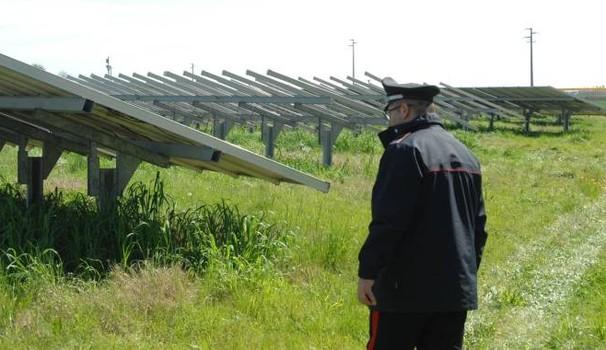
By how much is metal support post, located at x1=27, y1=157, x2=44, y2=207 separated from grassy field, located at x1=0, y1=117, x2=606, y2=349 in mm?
173

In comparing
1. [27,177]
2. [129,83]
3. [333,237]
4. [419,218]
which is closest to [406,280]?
[419,218]

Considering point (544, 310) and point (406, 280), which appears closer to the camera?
point (406, 280)

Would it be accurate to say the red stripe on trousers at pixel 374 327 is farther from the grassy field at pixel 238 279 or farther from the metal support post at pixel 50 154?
the metal support post at pixel 50 154

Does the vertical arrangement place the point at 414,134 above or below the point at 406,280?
above

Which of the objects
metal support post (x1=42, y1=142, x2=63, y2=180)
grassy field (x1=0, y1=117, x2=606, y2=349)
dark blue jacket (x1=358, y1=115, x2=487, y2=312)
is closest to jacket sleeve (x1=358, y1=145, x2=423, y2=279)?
dark blue jacket (x1=358, y1=115, x2=487, y2=312)

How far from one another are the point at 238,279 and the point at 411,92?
307 centimetres

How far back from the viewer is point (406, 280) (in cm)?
352

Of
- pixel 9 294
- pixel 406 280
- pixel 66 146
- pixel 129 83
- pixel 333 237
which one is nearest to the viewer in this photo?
pixel 406 280

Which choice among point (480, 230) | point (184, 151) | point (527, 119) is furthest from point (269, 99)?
point (527, 119)

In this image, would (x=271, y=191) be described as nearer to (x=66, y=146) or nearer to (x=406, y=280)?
(x=66, y=146)

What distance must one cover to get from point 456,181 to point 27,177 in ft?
18.3

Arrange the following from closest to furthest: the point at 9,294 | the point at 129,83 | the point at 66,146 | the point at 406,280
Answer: the point at 406,280
the point at 9,294
the point at 66,146
the point at 129,83

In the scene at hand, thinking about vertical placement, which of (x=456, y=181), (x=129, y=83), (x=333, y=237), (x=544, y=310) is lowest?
(x=544, y=310)

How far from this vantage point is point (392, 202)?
3428mm
